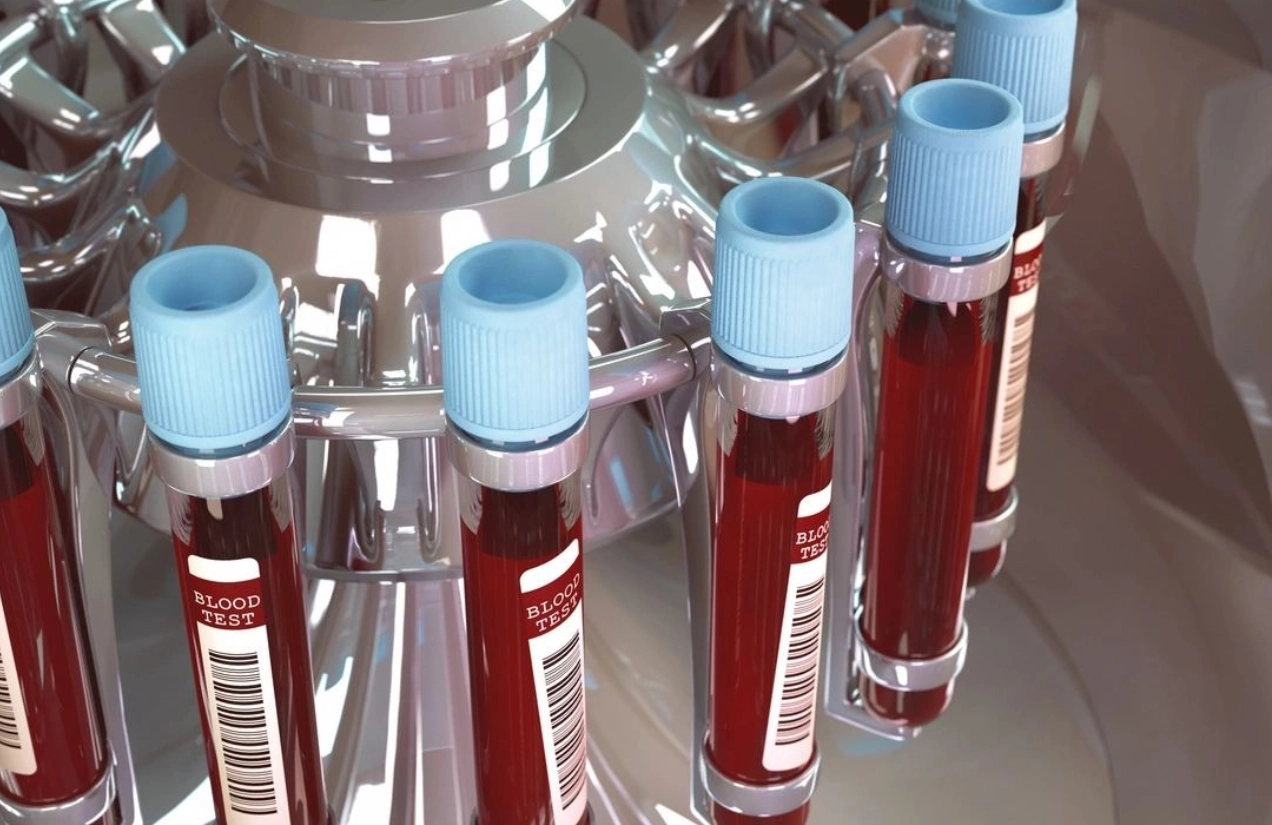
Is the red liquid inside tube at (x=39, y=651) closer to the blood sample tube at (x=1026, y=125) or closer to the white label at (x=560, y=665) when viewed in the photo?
the white label at (x=560, y=665)

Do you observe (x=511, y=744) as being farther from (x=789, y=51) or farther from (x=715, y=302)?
(x=789, y=51)

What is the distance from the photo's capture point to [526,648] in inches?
16.8

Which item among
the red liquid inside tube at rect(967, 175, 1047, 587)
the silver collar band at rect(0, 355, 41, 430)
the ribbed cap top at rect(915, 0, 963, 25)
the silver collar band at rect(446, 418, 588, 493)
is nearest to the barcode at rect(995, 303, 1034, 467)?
the red liquid inside tube at rect(967, 175, 1047, 587)

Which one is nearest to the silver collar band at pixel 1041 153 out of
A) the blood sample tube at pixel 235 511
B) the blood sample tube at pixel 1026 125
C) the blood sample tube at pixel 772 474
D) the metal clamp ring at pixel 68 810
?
the blood sample tube at pixel 1026 125

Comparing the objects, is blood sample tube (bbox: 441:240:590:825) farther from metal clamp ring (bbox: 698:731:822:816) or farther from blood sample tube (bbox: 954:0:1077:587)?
blood sample tube (bbox: 954:0:1077:587)

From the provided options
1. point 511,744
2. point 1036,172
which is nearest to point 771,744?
point 511,744

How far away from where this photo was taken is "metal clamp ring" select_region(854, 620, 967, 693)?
552 mm

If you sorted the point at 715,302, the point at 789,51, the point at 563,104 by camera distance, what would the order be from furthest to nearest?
the point at 789,51, the point at 563,104, the point at 715,302

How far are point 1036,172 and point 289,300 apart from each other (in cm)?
24

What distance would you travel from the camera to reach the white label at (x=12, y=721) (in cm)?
46

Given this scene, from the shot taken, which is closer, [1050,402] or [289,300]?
[289,300]

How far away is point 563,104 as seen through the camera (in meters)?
0.51

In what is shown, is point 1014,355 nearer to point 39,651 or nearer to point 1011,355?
point 1011,355

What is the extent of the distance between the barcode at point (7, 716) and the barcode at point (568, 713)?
0.16 metres
